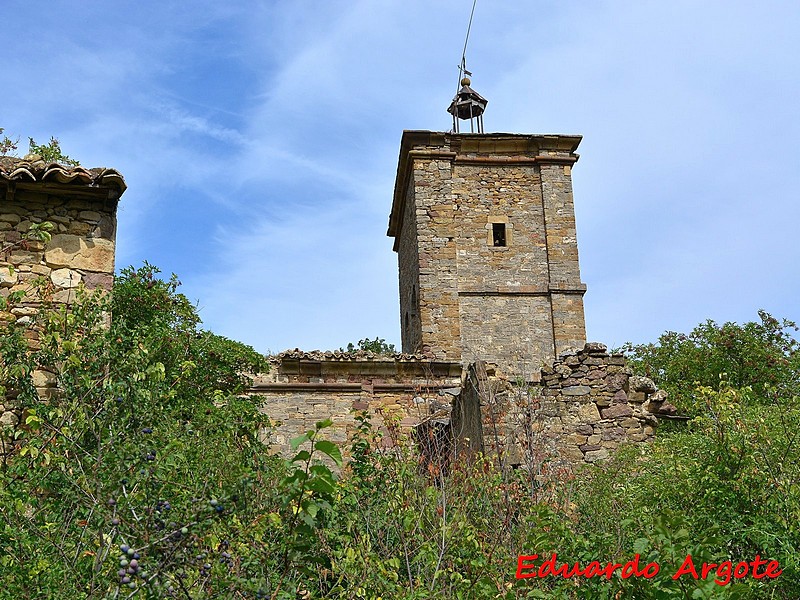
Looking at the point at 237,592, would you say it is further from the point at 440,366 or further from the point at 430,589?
the point at 440,366

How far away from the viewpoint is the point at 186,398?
9.45 meters

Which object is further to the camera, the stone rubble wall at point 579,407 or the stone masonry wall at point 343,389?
the stone masonry wall at point 343,389

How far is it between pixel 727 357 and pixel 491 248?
6.20 metres

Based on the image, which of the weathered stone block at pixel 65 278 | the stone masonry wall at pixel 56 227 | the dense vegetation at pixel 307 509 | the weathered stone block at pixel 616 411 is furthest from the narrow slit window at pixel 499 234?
the weathered stone block at pixel 65 278

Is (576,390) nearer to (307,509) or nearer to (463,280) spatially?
(307,509)

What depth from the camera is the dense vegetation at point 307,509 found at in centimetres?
382

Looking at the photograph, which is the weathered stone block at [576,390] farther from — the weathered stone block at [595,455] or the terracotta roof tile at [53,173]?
the terracotta roof tile at [53,173]

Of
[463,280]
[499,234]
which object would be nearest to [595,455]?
[463,280]

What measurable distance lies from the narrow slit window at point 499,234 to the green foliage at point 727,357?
437 cm

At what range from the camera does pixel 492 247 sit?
1914 centimetres

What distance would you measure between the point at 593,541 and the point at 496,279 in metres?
14.3

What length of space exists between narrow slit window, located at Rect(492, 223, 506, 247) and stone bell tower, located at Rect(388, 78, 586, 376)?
0.03 metres

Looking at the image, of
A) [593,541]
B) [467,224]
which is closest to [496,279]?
[467,224]

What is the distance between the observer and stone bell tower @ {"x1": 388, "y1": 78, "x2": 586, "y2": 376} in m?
18.3
